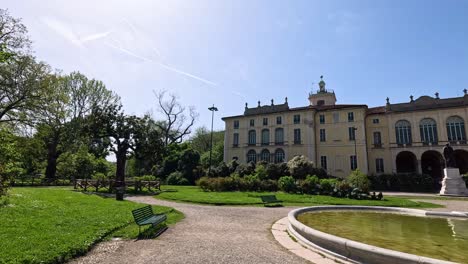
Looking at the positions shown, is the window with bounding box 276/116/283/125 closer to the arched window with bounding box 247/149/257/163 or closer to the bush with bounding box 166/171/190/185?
the arched window with bounding box 247/149/257/163

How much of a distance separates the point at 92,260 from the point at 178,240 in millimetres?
2113

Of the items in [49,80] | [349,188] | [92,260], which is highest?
[49,80]

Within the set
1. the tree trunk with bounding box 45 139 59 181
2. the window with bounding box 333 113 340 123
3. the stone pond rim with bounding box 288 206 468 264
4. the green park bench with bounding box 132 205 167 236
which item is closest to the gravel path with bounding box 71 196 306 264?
the green park bench with bounding box 132 205 167 236

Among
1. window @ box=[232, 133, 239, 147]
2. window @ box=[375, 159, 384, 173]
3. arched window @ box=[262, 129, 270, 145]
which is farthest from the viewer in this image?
window @ box=[232, 133, 239, 147]

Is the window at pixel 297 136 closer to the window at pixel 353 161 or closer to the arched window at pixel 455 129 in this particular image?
the window at pixel 353 161

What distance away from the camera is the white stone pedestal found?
24.2 meters

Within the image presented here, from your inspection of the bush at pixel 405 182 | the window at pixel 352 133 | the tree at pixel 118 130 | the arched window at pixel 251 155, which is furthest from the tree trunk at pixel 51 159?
the bush at pixel 405 182

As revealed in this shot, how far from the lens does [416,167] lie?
36250mm

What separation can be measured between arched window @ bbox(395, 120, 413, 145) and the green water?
104 ft

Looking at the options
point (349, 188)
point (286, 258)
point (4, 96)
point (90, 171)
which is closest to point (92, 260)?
point (286, 258)

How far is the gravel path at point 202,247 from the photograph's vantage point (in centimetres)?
527

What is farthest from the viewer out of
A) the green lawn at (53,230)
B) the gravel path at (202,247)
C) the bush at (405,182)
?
the bush at (405,182)

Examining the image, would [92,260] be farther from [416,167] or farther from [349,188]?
[416,167]

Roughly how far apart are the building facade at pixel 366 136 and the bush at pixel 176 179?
12035 millimetres
